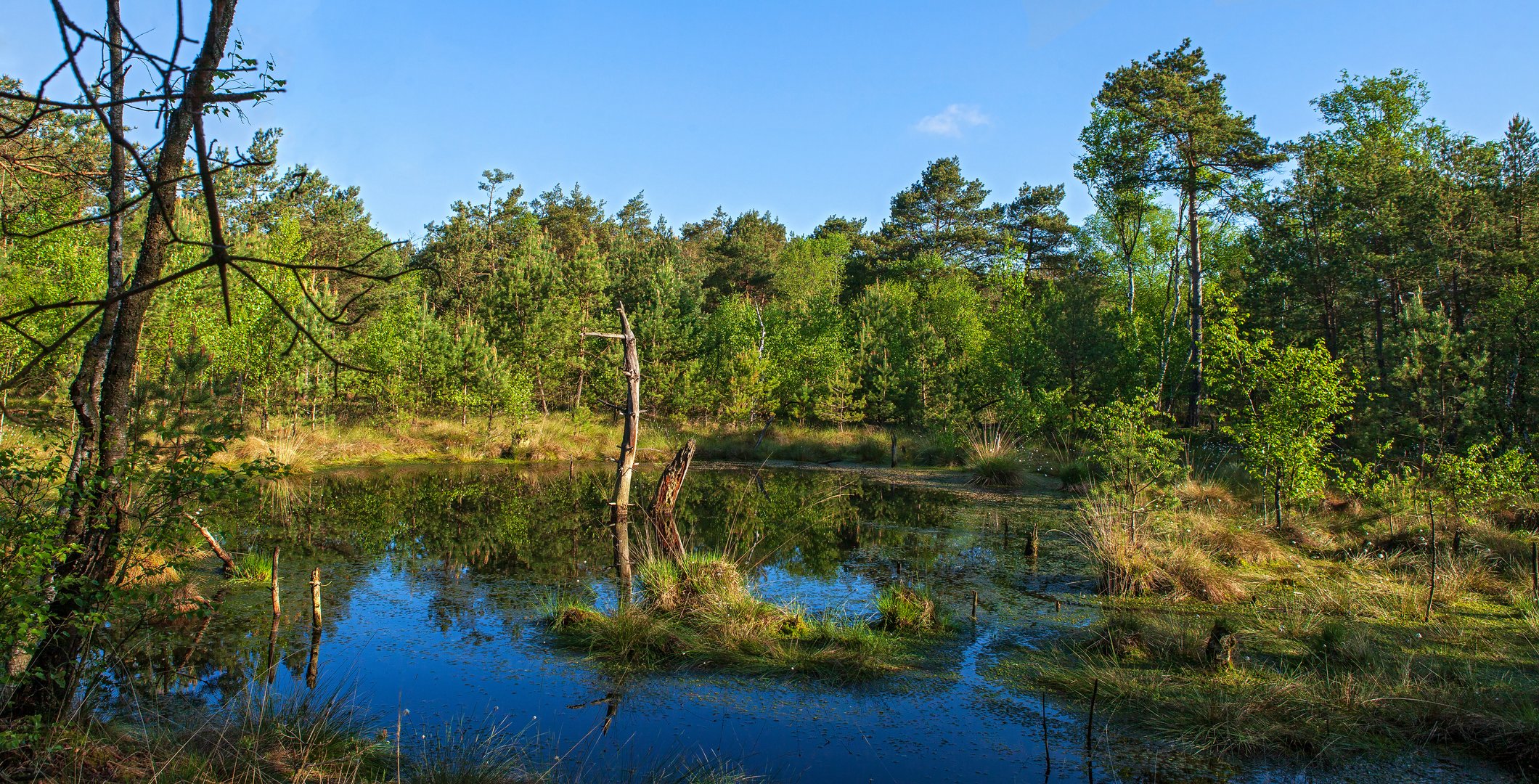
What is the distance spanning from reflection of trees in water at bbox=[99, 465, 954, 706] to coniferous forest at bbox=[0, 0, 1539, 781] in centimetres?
10

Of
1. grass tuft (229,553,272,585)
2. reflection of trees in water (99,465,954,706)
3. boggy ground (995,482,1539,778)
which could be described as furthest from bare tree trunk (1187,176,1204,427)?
grass tuft (229,553,272,585)

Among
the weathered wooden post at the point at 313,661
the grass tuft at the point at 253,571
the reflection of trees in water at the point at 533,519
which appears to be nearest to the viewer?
the weathered wooden post at the point at 313,661

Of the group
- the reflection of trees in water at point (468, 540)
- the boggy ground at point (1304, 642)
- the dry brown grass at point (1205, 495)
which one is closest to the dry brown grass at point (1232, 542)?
the boggy ground at point (1304, 642)

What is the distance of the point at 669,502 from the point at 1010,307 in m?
22.7

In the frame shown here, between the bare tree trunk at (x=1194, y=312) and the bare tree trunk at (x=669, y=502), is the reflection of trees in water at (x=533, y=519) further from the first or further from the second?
the bare tree trunk at (x=1194, y=312)

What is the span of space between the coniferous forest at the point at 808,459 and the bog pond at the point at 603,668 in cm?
10

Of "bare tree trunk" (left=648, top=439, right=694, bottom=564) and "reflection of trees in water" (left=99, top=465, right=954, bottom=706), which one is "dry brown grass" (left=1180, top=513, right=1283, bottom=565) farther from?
"bare tree trunk" (left=648, top=439, right=694, bottom=564)

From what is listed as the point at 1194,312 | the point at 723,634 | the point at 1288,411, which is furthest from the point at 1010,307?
the point at 723,634

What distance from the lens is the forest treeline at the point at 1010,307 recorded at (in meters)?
15.6

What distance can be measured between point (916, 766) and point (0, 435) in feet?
54.3

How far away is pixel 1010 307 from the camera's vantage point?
105 ft

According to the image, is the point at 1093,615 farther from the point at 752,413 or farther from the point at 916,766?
the point at 752,413

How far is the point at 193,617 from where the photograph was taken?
25.0 feet

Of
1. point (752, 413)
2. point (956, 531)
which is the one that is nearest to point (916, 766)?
point (956, 531)
